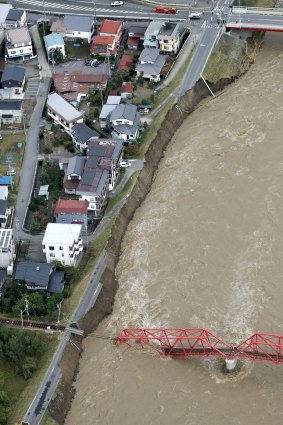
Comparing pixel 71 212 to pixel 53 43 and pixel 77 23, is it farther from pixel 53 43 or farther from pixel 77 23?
pixel 77 23

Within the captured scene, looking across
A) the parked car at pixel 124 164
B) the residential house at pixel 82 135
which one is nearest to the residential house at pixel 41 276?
the parked car at pixel 124 164

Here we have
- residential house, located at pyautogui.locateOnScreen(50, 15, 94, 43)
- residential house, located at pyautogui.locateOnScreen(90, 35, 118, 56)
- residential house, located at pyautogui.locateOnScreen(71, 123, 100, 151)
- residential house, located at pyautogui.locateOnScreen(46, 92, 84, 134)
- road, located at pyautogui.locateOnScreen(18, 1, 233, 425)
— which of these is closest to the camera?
road, located at pyautogui.locateOnScreen(18, 1, 233, 425)

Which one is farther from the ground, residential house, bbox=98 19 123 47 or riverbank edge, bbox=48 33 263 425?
residential house, bbox=98 19 123 47

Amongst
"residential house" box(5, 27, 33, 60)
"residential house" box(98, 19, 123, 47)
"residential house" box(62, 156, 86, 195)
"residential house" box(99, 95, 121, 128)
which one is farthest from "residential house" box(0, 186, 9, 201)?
"residential house" box(98, 19, 123, 47)

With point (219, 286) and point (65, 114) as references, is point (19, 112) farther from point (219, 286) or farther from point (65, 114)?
point (219, 286)

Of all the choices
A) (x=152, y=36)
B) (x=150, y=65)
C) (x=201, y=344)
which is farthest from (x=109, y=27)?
(x=201, y=344)

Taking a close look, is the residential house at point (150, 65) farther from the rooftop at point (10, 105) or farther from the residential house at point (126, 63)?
the rooftop at point (10, 105)

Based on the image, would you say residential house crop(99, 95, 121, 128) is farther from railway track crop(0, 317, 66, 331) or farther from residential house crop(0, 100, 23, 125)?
railway track crop(0, 317, 66, 331)
